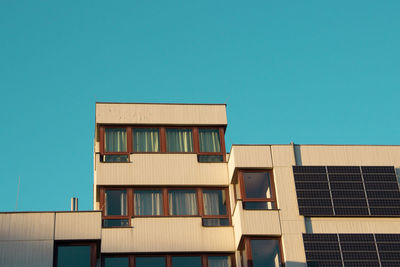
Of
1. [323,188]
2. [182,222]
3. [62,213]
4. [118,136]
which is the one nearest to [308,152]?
[323,188]

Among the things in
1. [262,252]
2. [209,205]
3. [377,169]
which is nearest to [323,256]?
[262,252]

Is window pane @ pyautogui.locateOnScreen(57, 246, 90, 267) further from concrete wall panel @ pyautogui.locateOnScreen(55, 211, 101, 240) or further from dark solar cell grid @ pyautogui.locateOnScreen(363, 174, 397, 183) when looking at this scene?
dark solar cell grid @ pyautogui.locateOnScreen(363, 174, 397, 183)

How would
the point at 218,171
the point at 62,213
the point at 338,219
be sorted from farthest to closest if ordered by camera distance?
the point at 218,171 → the point at 338,219 → the point at 62,213

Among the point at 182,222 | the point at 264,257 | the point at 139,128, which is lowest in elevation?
the point at 264,257

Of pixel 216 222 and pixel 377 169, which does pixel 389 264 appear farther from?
pixel 216 222

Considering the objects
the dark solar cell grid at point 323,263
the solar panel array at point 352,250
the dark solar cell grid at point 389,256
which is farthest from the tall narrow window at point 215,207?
the dark solar cell grid at point 389,256

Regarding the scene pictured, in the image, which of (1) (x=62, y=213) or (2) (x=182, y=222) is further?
(2) (x=182, y=222)

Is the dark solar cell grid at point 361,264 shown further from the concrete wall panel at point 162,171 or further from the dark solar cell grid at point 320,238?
the concrete wall panel at point 162,171

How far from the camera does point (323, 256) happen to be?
1329 inches

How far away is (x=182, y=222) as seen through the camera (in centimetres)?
3650

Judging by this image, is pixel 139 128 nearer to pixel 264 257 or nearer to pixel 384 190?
pixel 264 257

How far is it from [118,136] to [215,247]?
7.88 meters

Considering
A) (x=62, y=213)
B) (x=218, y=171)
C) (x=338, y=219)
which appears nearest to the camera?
(x=62, y=213)

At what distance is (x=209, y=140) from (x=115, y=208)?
6311 millimetres
